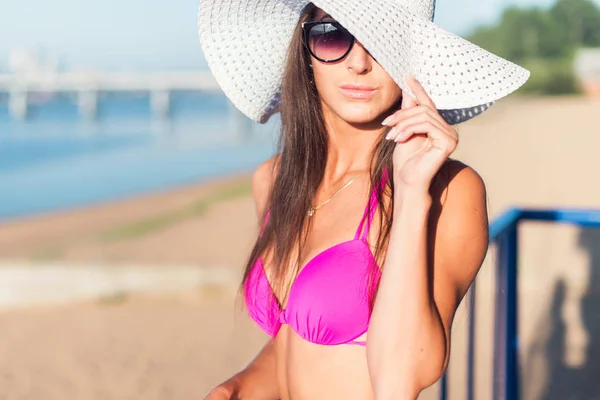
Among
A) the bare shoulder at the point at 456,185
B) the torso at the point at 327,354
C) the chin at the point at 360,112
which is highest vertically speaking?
the chin at the point at 360,112

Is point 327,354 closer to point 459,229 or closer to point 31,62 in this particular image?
point 459,229

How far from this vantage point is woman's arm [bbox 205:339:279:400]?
1.82m

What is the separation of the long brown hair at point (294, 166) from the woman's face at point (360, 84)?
0.11m

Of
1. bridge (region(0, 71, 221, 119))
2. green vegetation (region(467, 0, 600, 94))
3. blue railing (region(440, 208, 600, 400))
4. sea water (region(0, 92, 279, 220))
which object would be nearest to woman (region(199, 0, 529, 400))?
sea water (region(0, 92, 279, 220))

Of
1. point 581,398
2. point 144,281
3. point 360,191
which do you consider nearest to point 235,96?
point 360,191

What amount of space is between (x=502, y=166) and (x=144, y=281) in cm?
1097

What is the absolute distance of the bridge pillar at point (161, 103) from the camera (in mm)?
57875

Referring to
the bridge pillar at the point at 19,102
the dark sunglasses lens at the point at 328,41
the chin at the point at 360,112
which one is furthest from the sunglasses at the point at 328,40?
the bridge pillar at the point at 19,102

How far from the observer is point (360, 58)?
5.57ft

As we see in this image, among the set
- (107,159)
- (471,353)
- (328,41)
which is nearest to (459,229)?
(328,41)

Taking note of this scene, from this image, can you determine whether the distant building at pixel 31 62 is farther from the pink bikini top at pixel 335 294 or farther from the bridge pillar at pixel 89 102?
the pink bikini top at pixel 335 294

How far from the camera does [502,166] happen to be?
17.0m

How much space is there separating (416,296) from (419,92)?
0.38 m

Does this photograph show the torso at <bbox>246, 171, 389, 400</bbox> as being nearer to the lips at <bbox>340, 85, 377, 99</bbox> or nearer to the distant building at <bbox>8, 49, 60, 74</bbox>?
the lips at <bbox>340, 85, 377, 99</bbox>
